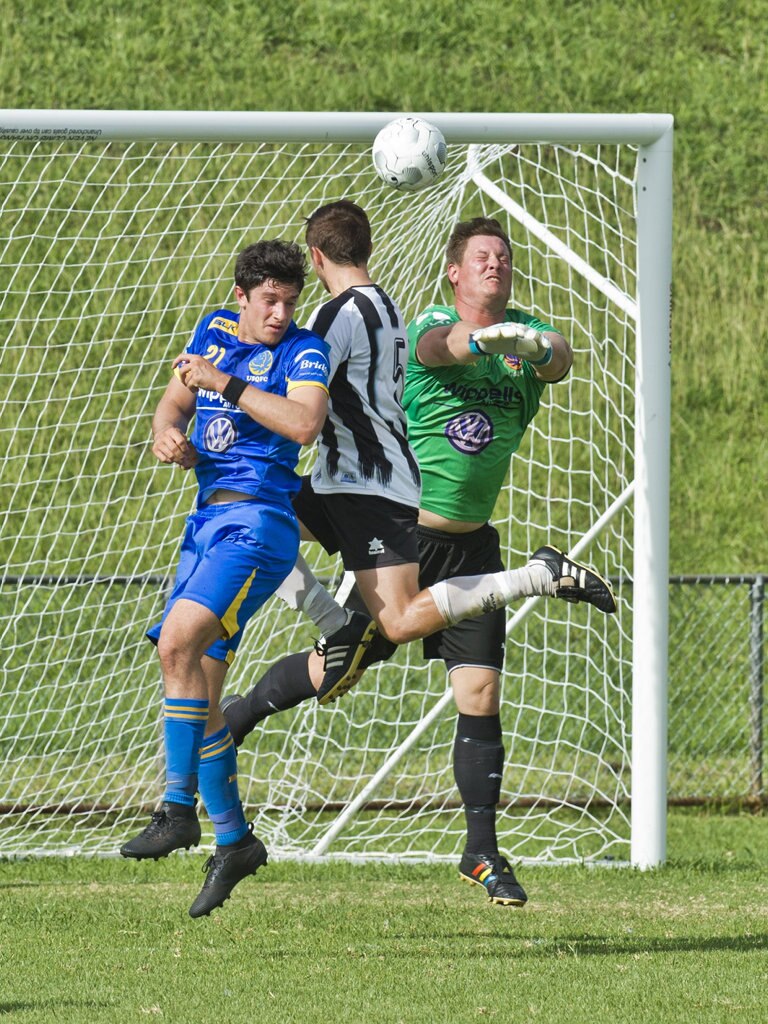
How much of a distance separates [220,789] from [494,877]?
112cm

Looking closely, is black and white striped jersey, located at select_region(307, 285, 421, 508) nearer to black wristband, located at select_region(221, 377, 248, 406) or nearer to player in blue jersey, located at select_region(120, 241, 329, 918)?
player in blue jersey, located at select_region(120, 241, 329, 918)

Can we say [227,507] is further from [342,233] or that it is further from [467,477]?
[467,477]

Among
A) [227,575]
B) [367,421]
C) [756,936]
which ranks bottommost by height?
[756,936]

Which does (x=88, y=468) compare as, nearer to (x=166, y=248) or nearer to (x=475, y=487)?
(x=166, y=248)

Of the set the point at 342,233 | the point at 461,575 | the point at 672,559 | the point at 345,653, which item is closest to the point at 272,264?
the point at 342,233

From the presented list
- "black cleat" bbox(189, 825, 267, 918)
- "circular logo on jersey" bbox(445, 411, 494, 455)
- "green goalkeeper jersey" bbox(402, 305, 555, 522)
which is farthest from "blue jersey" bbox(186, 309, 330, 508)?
"black cleat" bbox(189, 825, 267, 918)

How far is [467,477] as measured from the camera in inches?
250

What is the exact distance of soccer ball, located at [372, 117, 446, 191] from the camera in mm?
6035

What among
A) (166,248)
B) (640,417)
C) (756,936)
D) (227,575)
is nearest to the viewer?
(227,575)

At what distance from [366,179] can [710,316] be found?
3.52m

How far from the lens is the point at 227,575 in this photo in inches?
204

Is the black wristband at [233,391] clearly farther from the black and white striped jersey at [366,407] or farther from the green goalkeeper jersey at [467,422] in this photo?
the green goalkeeper jersey at [467,422]

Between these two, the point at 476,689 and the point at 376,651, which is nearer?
the point at 376,651

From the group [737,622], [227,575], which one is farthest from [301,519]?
[737,622]
